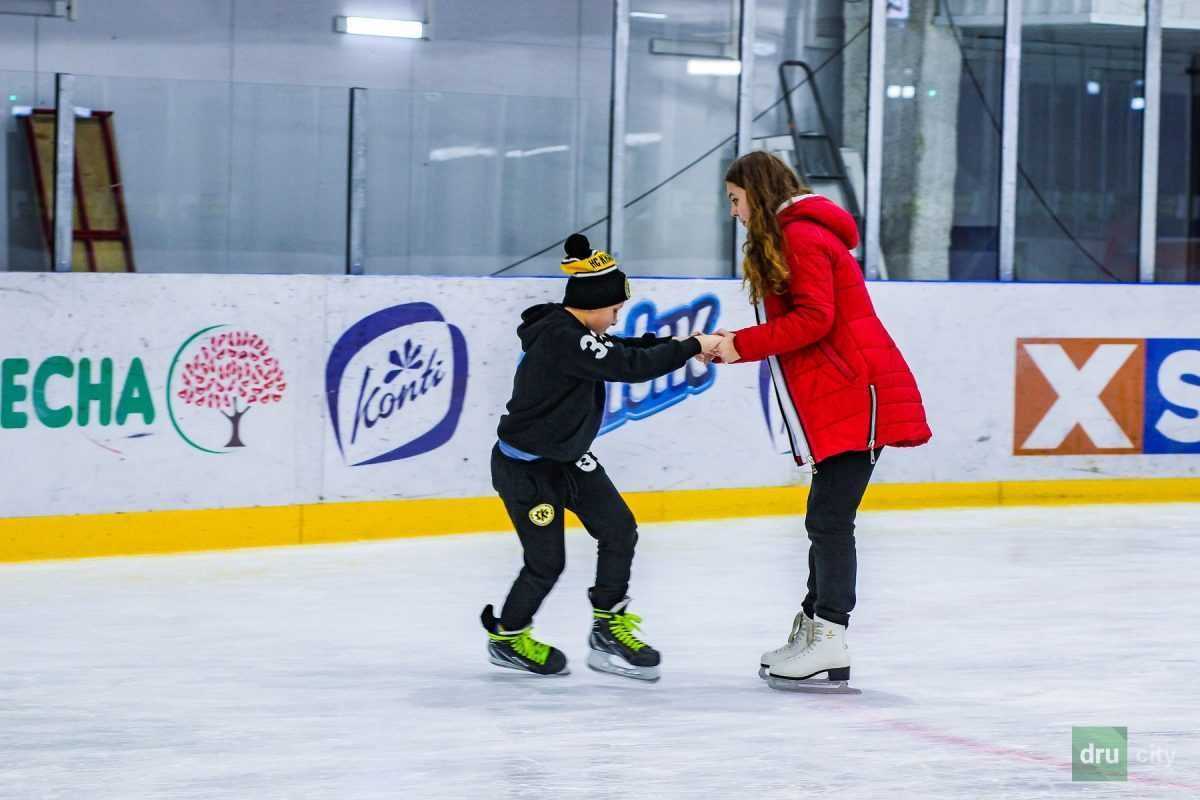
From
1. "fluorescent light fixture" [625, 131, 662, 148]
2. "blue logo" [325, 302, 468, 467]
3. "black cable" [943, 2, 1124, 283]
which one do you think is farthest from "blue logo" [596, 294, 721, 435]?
"black cable" [943, 2, 1124, 283]

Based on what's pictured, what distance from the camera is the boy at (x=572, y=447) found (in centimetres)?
466

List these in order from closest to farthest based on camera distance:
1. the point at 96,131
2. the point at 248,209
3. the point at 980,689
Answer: the point at 980,689, the point at 96,131, the point at 248,209

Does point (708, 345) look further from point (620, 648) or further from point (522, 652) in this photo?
point (522, 652)

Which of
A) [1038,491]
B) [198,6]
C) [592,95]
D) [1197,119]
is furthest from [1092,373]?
[198,6]

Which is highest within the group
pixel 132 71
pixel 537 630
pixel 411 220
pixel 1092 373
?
pixel 132 71

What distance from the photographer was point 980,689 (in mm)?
4906

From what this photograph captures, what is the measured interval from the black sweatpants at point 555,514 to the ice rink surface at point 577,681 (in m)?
0.30

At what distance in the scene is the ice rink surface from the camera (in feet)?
12.8

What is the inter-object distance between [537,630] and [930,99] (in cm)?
586

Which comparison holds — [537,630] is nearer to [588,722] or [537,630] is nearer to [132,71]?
[588,722]

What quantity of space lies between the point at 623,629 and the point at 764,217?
1182 millimetres

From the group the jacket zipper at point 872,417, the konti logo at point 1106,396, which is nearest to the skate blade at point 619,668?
the jacket zipper at point 872,417

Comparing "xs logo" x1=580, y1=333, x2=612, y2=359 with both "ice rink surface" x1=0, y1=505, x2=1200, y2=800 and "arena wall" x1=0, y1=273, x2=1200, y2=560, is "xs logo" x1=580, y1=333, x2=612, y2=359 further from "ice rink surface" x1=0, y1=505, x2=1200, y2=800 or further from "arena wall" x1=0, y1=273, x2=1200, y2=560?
"arena wall" x1=0, y1=273, x2=1200, y2=560

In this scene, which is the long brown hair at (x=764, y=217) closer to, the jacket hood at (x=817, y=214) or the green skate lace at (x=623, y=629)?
the jacket hood at (x=817, y=214)
